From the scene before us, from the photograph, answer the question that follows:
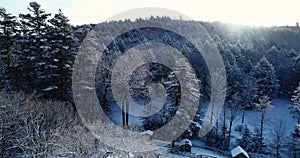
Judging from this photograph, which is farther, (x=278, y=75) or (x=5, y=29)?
(x=278, y=75)

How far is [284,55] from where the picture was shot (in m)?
51.2

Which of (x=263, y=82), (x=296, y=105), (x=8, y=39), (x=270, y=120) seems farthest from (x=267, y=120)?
(x=8, y=39)

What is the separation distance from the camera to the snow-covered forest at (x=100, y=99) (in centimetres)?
1612

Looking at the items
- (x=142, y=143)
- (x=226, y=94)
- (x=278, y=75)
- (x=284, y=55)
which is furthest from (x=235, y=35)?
(x=142, y=143)

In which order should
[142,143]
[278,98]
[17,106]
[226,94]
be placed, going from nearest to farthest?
[142,143]
[17,106]
[226,94]
[278,98]

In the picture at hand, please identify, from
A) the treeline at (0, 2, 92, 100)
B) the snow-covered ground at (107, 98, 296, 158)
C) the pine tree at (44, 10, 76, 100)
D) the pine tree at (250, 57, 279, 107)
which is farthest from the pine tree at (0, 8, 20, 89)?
the pine tree at (250, 57, 279, 107)

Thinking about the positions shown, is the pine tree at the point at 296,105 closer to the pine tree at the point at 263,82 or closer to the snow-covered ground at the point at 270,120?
the snow-covered ground at the point at 270,120

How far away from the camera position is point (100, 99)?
103 feet

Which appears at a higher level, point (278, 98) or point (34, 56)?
point (34, 56)

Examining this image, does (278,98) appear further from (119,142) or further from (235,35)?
(119,142)

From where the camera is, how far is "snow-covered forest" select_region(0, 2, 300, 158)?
16125 mm

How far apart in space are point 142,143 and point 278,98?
36067 mm

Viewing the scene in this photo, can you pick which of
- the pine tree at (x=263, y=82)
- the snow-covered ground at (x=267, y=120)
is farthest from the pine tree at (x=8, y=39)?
the pine tree at (x=263, y=82)

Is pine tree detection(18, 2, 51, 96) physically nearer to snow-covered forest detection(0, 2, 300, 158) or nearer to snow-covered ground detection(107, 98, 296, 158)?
snow-covered forest detection(0, 2, 300, 158)
